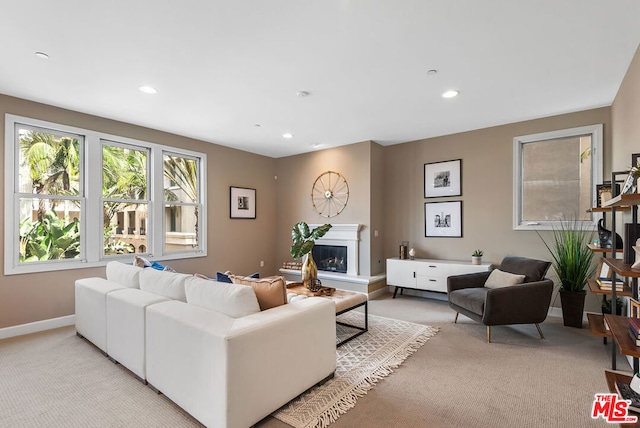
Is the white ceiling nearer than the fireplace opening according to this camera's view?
Yes

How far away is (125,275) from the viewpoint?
3.01 metres

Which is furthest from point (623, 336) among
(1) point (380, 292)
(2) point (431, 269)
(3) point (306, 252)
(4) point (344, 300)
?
(1) point (380, 292)

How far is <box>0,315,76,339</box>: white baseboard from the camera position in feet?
11.0

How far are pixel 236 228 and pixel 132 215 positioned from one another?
1.76 m

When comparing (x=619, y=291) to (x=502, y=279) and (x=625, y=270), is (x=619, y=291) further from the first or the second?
(x=625, y=270)

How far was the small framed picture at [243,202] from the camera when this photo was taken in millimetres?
5738

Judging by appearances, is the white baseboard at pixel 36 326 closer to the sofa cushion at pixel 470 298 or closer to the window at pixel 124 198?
the window at pixel 124 198

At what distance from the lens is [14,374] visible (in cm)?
255

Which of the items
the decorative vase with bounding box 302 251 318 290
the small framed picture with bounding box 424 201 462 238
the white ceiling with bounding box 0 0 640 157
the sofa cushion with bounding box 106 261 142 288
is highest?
the white ceiling with bounding box 0 0 640 157

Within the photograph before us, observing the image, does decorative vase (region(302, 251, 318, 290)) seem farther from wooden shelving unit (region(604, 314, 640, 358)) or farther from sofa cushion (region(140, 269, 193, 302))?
wooden shelving unit (region(604, 314, 640, 358))

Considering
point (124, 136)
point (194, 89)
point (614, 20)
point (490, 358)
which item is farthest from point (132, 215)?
point (614, 20)

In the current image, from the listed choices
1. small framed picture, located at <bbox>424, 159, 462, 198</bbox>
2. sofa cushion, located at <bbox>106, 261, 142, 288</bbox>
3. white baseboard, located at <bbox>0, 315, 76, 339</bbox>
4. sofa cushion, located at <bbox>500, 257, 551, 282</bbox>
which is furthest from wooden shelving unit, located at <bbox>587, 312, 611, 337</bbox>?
white baseboard, located at <bbox>0, 315, 76, 339</bbox>

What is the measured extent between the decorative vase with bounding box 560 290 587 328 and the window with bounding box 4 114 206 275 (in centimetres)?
521

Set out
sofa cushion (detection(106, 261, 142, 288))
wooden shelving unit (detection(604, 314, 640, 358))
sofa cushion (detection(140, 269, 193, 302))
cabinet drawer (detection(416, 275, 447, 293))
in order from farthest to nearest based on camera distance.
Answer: cabinet drawer (detection(416, 275, 447, 293))
sofa cushion (detection(106, 261, 142, 288))
sofa cushion (detection(140, 269, 193, 302))
wooden shelving unit (detection(604, 314, 640, 358))
